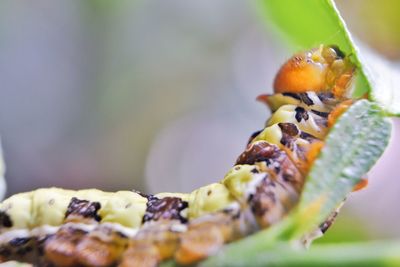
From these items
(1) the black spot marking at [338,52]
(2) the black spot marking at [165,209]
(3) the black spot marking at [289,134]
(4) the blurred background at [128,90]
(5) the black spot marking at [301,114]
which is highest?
(1) the black spot marking at [338,52]

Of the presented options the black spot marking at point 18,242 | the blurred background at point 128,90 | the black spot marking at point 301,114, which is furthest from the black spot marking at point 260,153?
the blurred background at point 128,90

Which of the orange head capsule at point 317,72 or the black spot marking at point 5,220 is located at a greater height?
the orange head capsule at point 317,72

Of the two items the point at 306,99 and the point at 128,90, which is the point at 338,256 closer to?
the point at 306,99

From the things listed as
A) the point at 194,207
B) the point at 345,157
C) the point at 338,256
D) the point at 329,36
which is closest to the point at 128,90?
the point at 329,36

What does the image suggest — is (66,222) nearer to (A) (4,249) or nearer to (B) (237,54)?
(A) (4,249)

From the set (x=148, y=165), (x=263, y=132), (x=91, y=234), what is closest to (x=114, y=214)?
(x=91, y=234)

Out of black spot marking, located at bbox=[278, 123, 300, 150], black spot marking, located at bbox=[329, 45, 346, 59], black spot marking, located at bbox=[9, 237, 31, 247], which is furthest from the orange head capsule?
black spot marking, located at bbox=[9, 237, 31, 247]

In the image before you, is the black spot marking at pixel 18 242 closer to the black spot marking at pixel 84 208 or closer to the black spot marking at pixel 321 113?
the black spot marking at pixel 84 208
